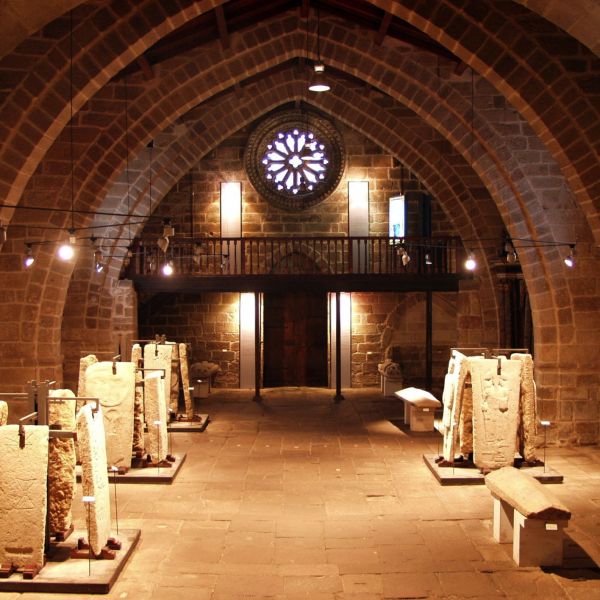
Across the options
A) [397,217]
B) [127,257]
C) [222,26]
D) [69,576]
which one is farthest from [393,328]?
[69,576]

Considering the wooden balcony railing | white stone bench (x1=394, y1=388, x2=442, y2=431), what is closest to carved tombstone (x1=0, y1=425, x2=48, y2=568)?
white stone bench (x1=394, y1=388, x2=442, y2=431)

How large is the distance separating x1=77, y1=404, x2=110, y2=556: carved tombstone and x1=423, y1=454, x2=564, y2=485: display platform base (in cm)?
452

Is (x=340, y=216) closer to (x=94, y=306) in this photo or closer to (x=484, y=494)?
(x=94, y=306)

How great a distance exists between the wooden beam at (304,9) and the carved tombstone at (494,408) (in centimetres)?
613

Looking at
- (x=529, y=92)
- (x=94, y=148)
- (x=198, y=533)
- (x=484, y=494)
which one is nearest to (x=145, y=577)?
(x=198, y=533)

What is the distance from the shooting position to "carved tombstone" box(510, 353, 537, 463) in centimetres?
991

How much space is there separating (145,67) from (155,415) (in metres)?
5.60

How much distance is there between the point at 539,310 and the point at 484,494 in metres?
3.85

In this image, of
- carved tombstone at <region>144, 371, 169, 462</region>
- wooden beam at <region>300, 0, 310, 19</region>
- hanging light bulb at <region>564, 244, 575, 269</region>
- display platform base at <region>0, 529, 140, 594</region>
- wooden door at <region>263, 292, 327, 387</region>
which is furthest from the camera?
wooden door at <region>263, 292, 327, 387</region>

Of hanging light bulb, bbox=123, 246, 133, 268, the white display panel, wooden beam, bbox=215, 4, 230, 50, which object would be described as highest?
wooden beam, bbox=215, 4, 230, 50

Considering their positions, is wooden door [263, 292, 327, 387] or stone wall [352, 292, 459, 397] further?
wooden door [263, 292, 327, 387]

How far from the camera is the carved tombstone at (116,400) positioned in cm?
967

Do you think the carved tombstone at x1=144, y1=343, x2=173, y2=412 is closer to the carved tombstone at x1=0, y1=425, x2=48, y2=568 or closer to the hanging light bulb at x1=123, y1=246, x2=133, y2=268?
the hanging light bulb at x1=123, y1=246, x2=133, y2=268

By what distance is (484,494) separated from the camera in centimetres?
923
